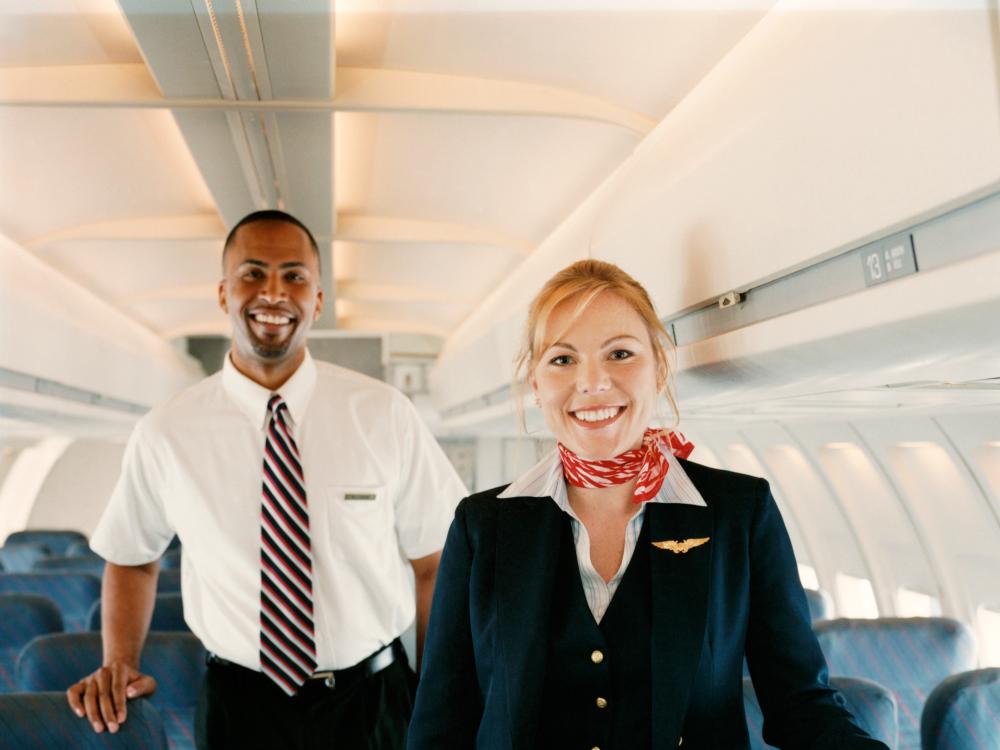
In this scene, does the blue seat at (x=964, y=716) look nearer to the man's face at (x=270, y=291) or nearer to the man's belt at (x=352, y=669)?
the man's belt at (x=352, y=669)

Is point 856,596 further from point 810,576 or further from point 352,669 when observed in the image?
point 352,669

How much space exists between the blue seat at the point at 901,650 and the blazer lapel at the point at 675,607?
2.85m

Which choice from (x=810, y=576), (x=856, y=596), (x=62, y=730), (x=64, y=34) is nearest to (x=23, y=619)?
(x=62, y=730)

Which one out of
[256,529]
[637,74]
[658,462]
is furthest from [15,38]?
[658,462]

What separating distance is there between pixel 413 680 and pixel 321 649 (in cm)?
37

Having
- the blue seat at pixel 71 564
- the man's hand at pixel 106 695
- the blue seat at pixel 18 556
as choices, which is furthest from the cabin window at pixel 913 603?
the blue seat at pixel 18 556

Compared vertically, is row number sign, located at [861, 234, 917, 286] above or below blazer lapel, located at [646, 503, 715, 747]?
above

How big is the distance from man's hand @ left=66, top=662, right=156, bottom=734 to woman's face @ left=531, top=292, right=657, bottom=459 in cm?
156

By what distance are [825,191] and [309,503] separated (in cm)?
170

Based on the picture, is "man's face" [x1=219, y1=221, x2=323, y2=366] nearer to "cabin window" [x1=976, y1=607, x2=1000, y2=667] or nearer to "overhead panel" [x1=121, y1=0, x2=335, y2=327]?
"overhead panel" [x1=121, y1=0, x2=335, y2=327]

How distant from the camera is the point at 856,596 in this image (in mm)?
7152

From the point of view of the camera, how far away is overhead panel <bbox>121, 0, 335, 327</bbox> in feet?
8.32

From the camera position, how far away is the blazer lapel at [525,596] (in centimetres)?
166

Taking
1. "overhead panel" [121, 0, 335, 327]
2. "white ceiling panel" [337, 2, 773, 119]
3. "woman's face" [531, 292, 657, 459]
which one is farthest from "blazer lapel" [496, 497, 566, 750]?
"white ceiling panel" [337, 2, 773, 119]
